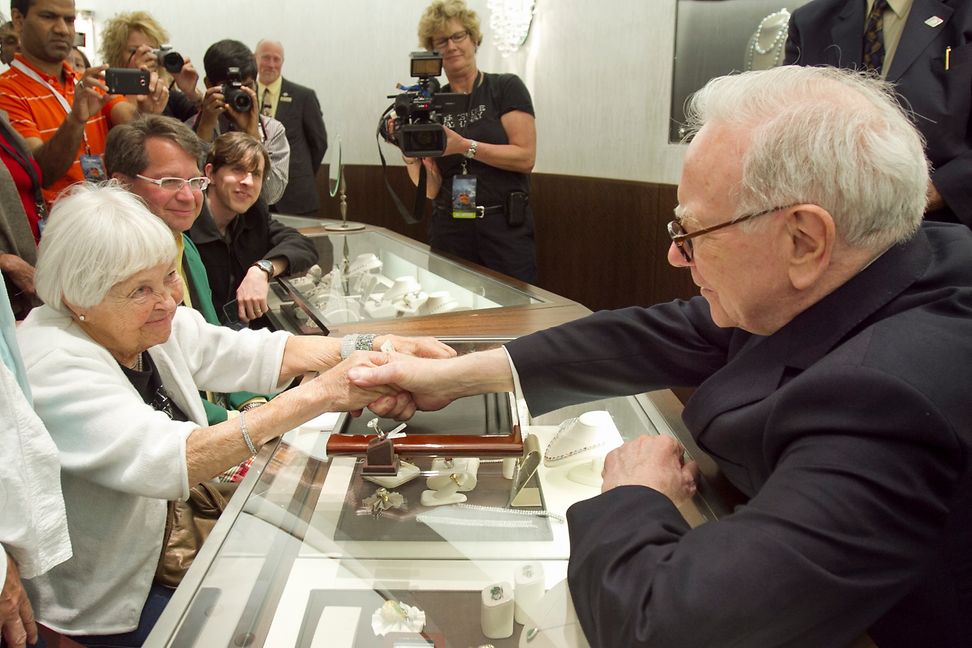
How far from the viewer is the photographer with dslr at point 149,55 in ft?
10.5

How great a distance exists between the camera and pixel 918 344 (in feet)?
2.57

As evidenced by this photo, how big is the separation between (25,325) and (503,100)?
2.26m

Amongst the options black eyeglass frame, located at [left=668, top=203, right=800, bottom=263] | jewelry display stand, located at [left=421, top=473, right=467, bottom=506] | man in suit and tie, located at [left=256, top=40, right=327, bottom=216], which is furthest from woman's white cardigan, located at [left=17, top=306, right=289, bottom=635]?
man in suit and tie, located at [left=256, top=40, right=327, bottom=216]

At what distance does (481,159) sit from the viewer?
3152 millimetres

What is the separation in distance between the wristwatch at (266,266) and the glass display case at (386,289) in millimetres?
52

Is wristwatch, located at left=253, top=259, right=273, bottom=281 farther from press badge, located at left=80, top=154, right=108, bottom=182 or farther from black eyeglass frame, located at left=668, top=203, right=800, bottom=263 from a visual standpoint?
black eyeglass frame, located at left=668, top=203, right=800, bottom=263

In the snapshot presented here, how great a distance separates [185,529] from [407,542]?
57 cm

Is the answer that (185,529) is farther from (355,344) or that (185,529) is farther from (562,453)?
(562,453)

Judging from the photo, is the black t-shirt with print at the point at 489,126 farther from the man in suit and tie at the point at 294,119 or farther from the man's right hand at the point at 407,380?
Result: the man in suit and tie at the point at 294,119

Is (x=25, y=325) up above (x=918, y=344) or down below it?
below

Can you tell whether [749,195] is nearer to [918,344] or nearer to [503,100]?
[918,344]

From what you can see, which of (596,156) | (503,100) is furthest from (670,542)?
(596,156)

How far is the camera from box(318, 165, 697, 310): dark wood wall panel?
12.8 ft

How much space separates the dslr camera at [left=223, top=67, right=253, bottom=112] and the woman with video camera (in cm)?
70
